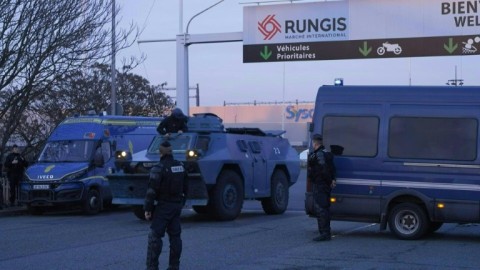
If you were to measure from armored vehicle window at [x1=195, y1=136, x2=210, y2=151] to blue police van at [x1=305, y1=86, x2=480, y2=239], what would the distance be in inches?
138

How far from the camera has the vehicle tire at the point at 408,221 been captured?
1385 cm

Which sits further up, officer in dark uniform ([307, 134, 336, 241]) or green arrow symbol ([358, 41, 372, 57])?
green arrow symbol ([358, 41, 372, 57])

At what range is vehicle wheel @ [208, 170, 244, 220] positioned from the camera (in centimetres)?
1747

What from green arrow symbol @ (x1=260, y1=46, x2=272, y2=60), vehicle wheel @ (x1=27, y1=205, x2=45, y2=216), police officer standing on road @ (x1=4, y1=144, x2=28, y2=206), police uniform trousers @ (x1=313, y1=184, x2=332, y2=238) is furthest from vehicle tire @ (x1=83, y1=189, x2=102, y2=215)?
police uniform trousers @ (x1=313, y1=184, x2=332, y2=238)

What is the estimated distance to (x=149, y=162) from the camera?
17.0m

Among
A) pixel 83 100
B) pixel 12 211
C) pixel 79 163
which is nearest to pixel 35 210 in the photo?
pixel 12 211

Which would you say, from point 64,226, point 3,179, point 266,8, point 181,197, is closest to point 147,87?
point 266,8

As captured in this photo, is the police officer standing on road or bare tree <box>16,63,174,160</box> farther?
bare tree <box>16,63,174,160</box>

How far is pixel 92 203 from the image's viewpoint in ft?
66.9

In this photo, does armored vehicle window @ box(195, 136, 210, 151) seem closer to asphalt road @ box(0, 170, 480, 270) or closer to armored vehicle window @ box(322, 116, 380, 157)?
asphalt road @ box(0, 170, 480, 270)

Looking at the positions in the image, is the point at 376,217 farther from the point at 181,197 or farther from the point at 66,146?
the point at 66,146

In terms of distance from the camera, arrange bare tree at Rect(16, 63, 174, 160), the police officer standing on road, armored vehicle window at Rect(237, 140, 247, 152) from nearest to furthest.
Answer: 1. armored vehicle window at Rect(237, 140, 247, 152)
2. the police officer standing on road
3. bare tree at Rect(16, 63, 174, 160)

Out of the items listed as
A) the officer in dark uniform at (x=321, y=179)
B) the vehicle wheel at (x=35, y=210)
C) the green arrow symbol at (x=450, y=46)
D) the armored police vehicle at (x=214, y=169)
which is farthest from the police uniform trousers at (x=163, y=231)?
the green arrow symbol at (x=450, y=46)

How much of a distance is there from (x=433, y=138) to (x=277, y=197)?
6941 mm
